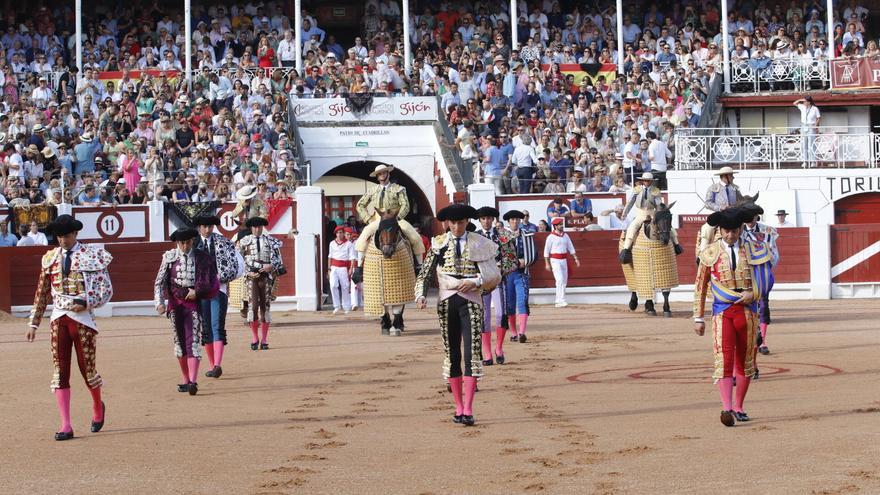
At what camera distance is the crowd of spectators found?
86.1 feet

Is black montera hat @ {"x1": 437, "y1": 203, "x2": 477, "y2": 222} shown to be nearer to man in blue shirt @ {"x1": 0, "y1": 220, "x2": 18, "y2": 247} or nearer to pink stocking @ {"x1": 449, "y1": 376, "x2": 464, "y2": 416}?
pink stocking @ {"x1": 449, "y1": 376, "x2": 464, "y2": 416}

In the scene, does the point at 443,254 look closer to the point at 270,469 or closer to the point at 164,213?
the point at 270,469

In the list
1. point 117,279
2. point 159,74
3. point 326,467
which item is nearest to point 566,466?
point 326,467

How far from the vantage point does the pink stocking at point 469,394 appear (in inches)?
406

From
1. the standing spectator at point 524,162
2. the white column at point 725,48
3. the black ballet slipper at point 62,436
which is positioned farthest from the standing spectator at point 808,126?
the black ballet slipper at point 62,436

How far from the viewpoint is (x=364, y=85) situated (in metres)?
29.8

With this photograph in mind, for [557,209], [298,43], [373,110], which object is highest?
[298,43]

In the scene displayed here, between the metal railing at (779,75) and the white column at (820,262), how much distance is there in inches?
296

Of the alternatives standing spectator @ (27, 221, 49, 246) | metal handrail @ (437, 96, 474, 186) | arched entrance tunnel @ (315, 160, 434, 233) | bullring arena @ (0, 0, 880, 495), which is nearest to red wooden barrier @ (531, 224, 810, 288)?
bullring arena @ (0, 0, 880, 495)

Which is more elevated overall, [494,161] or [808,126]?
[808,126]

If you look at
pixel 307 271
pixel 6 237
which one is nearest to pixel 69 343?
pixel 307 271

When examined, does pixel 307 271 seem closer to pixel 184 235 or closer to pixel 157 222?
pixel 157 222

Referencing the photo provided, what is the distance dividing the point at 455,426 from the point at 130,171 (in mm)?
16763

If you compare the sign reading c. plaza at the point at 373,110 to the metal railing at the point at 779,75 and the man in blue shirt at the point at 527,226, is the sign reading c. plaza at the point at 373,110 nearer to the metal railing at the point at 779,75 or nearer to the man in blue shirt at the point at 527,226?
the man in blue shirt at the point at 527,226
